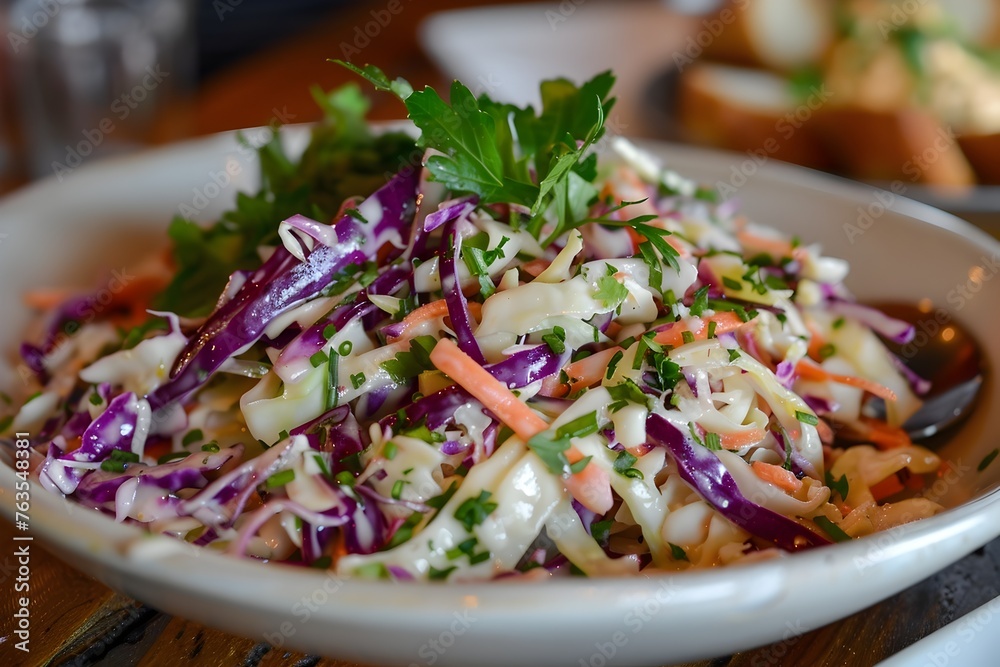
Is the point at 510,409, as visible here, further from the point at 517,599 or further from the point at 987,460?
the point at 987,460

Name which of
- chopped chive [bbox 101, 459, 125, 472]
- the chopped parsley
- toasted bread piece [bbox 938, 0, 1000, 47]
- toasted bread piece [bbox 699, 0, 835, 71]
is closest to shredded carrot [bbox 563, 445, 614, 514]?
the chopped parsley

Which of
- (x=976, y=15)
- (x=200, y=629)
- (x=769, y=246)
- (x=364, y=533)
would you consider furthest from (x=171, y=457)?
(x=976, y=15)

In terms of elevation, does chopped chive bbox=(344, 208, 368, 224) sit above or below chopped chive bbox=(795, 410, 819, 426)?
above

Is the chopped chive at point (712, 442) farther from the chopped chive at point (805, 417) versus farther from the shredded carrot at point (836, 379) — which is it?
the shredded carrot at point (836, 379)

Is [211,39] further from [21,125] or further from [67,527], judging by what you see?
[67,527]

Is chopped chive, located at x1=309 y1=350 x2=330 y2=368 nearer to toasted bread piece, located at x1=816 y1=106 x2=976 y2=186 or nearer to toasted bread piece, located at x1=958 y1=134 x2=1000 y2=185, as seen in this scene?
toasted bread piece, located at x1=816 y1=106 x2=976 y2=186

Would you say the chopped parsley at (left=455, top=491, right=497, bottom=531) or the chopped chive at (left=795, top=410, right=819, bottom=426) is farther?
the chopped chive at (left=795, top=410, right=819, bottom=426)
